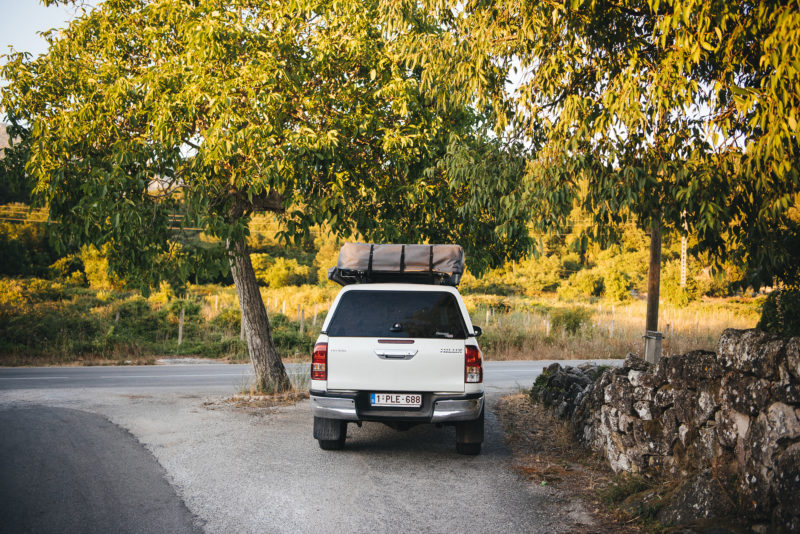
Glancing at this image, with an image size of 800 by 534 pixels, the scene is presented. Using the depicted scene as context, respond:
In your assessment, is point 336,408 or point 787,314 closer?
point 336,408

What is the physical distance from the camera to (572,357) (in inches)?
876

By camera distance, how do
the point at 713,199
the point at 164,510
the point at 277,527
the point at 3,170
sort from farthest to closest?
the point at 3,170, the point at 713,199, the point at 164,510, the point at 277,527

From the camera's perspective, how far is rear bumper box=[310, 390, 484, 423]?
6957mm

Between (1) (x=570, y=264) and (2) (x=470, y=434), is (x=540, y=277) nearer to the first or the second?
(1) (x=570, y=264)

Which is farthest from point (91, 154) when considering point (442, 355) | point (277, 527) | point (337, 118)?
point (277, 527)

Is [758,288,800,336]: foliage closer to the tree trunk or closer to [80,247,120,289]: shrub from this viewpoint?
the tree trunk

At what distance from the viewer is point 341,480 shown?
253 inches

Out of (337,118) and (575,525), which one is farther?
(337,118)

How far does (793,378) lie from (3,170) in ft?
38.9

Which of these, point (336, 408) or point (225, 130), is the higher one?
point (225, 130)

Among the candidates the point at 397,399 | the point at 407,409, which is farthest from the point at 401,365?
the point at 407,409

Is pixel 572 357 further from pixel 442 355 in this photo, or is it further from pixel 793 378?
pixel 793 378

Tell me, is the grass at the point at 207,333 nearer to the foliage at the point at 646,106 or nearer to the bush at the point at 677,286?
the bush at the point at 677,286

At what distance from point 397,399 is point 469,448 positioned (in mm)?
1191
